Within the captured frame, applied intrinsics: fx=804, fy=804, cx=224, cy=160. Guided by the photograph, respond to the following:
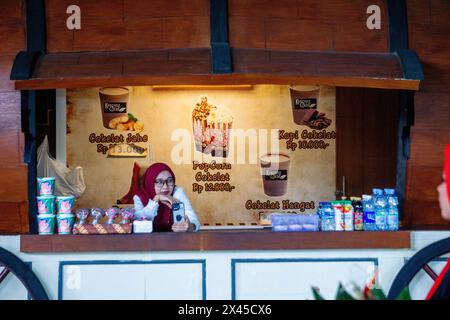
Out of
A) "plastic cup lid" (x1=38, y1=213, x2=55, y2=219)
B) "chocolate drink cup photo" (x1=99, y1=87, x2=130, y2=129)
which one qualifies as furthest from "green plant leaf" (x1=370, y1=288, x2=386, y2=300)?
"chocolate drink cup photo" (x1=99, y1=87, x2=130, y2=129)

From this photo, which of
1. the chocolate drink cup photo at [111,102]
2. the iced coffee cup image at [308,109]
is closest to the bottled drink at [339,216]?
the iced coffee cup image at [308,109]

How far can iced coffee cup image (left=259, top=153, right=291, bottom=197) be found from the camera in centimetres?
857

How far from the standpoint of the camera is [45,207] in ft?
19.7

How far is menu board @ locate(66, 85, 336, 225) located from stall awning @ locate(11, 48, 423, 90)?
2.51 meters

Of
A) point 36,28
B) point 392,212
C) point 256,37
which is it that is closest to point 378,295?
point 392,212

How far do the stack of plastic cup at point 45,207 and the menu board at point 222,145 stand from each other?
2.42 metres

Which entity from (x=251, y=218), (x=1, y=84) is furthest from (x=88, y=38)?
(x=251, y=218)

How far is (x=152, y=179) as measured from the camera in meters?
6.52

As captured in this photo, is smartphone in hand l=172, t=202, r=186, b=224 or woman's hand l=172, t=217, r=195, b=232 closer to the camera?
woman's hand l=172, t=217, r=195, b=232

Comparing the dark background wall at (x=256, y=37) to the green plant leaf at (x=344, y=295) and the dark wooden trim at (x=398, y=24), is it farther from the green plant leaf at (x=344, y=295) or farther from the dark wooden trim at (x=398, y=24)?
the green plant leaf at (x=344, y=295)

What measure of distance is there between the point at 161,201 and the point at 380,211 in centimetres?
172

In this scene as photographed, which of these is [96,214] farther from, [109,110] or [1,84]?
[109,110]

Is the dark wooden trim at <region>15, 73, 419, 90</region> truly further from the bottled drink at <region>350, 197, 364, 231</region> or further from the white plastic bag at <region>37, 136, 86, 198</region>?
the white plastic bag at <region>37, 136, 86, 198</region>

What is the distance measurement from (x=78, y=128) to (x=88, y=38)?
249cm
